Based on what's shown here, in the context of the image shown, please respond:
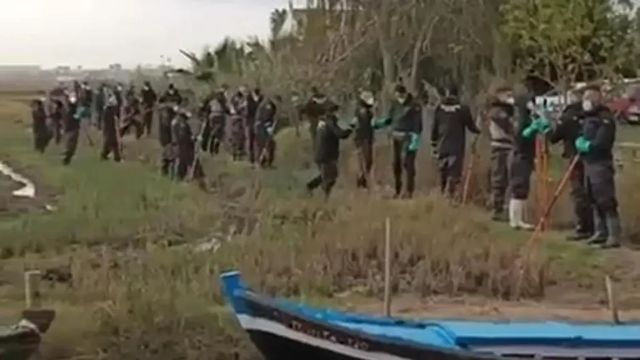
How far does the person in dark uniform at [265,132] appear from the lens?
87.6 ft

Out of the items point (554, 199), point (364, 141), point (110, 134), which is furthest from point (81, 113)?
point (554, 199)

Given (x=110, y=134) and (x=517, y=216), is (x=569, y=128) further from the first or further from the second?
(x=110, y=134)

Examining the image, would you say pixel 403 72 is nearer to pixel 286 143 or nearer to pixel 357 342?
pixel 286 143

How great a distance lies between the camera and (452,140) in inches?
763

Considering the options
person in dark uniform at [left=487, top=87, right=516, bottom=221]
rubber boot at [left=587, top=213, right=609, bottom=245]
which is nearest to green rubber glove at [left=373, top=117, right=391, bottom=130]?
person in dark uniform at [left=487, top=87, right=516, bottom=221]

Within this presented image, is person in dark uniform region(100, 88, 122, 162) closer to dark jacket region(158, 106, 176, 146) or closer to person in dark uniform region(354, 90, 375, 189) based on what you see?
dark jacket region(158, 106, 176, 146)

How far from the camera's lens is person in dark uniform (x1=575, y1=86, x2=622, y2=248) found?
52.9 ft

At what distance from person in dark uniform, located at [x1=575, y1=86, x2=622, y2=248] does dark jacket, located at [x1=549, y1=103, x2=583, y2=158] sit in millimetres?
321

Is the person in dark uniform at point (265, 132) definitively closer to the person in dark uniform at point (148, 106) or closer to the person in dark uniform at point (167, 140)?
the person in dark uniform at point (167, 140)

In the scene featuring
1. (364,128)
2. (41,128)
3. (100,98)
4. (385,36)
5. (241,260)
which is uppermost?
(385,36)

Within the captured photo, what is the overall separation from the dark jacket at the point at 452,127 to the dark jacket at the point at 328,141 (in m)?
1.64

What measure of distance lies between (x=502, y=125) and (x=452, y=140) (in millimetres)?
1022

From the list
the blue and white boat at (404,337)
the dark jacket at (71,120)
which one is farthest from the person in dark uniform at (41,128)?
the blue and white boat at (404,337)

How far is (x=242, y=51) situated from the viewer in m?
41.8
